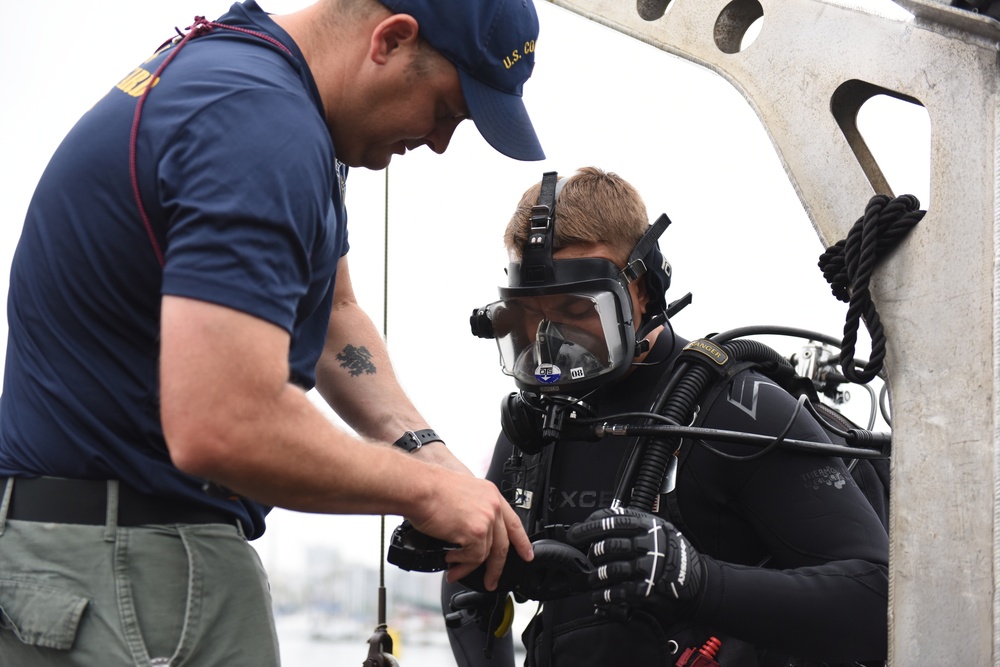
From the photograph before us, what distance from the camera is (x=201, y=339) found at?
3.28 feet

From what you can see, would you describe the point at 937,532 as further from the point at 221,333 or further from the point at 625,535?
the point at 221,333

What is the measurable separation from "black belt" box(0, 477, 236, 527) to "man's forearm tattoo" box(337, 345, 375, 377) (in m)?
0.58

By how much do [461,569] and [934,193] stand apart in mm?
827

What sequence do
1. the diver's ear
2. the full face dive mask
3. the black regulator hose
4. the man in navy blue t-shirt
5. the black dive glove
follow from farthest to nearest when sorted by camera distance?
the diver's ear, the full face dive mask, the black regulator hose, the black dive glove, the man in navy blue t-shirt

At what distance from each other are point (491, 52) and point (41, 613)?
906 mm

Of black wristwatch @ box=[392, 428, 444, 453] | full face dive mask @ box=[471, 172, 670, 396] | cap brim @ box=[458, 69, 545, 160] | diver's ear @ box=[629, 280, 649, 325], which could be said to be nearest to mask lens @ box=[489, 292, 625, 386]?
full face dive mask @ box=[471, 172, 670, 396]

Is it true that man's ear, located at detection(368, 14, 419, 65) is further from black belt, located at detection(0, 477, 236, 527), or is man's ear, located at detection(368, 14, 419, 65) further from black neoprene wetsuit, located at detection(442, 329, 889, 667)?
black neoprene wetsuit, located at detection(442, 329, 889, 667)

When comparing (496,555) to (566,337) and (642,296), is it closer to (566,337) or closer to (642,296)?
(566,337)

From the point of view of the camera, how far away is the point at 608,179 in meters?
2.25

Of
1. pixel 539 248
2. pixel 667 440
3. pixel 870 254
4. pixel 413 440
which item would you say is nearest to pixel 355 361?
pixel 413 440

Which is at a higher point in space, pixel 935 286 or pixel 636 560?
pixel 935 286

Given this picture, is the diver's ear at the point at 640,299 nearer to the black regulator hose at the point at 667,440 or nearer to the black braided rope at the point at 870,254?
the black regulator hose at the point at 667,440

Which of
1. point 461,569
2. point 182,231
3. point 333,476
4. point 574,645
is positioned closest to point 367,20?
point 182,231

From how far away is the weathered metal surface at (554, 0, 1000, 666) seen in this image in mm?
1338
